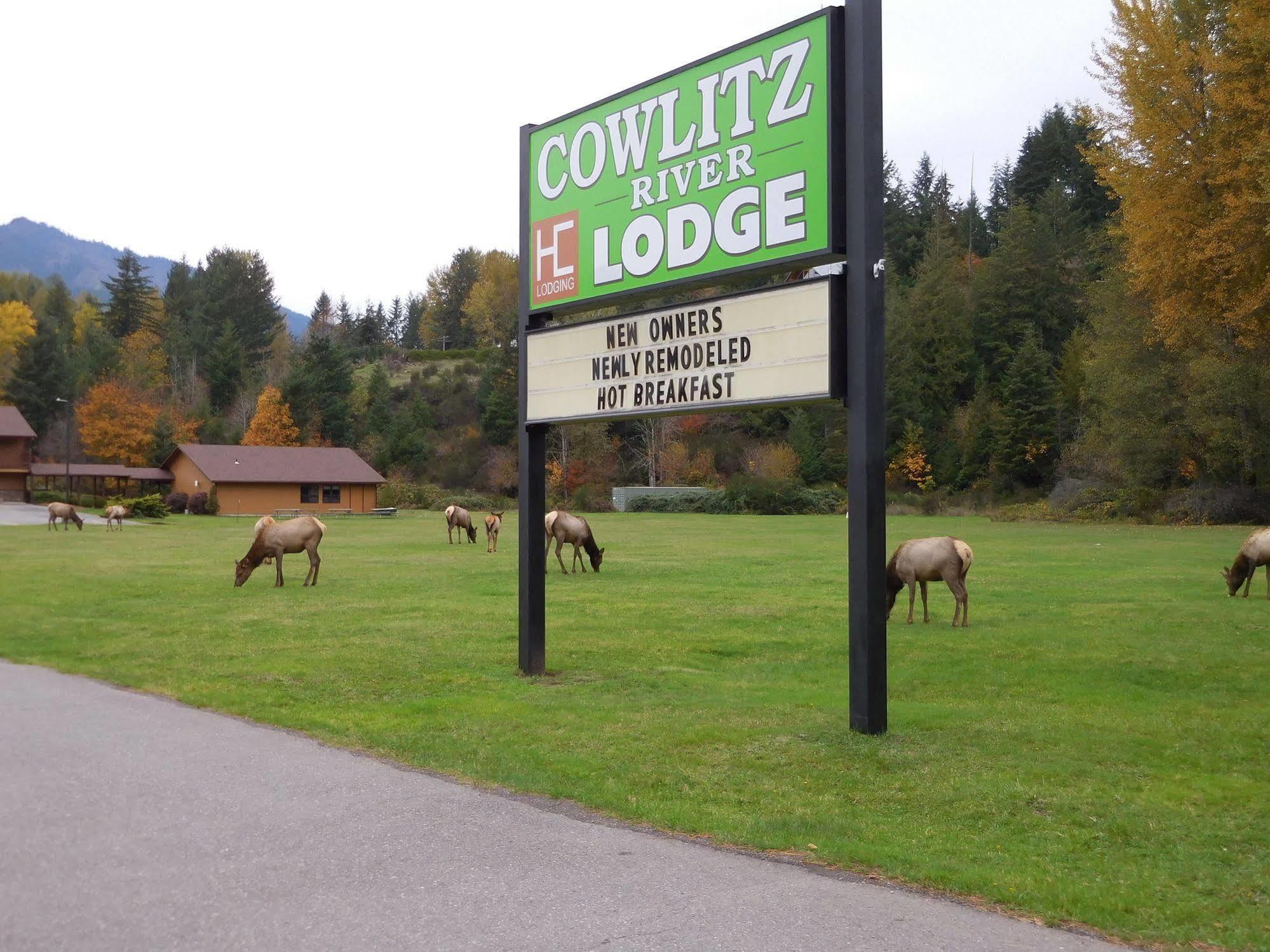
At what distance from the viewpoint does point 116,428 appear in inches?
3435

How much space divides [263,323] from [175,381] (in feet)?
45.9

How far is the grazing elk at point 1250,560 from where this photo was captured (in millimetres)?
19938

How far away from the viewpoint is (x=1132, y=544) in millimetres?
35719

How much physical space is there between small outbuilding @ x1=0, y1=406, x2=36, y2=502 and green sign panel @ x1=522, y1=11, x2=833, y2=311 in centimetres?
7729

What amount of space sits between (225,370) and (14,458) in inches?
1237

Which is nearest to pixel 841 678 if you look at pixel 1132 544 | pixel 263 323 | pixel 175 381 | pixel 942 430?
pixel 1132 544

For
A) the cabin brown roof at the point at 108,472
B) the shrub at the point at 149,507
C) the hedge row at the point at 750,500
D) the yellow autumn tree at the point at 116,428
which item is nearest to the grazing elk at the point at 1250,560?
the hedge row at the point at 750,500

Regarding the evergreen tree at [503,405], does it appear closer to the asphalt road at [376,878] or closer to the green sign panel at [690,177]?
the green sign panel at [690,177]

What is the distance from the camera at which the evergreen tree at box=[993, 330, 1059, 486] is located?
76.6m

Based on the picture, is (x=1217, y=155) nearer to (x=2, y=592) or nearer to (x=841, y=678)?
(x=841, y=678)

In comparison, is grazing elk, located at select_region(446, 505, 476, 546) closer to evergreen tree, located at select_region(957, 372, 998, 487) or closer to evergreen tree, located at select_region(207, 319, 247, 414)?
evergreen tree, located at select_region(957, 372, 998, 487)

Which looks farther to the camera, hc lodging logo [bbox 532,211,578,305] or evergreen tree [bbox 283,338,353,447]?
evergreen tree [bbox 283,338,353,447]

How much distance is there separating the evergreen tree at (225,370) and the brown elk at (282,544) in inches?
3508

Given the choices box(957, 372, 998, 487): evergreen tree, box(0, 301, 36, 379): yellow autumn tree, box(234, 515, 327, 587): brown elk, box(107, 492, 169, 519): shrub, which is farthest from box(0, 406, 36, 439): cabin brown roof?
box(957, 372, 998, 487): evergreen tree
